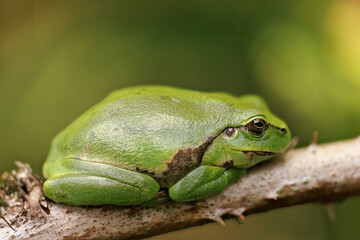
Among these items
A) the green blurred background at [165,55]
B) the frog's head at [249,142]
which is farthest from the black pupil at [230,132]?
the green blurred background at [165,55]

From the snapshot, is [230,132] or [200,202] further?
[230,132]

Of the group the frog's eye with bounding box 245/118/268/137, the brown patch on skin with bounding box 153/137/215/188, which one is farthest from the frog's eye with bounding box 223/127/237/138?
the brown patch on skin with bounding box 153/137/215/188

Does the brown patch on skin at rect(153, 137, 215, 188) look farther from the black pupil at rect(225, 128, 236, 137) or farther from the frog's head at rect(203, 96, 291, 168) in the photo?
the black pupil at rect(225, 128, 236, 137)

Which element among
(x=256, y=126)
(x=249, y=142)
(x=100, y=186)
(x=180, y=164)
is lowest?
(x=100, y=186)

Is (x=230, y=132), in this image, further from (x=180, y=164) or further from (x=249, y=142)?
(x=180, y=164)

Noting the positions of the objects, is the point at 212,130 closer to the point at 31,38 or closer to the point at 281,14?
the point at 281,14

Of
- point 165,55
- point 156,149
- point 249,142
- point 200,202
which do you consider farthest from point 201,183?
point 165,55
